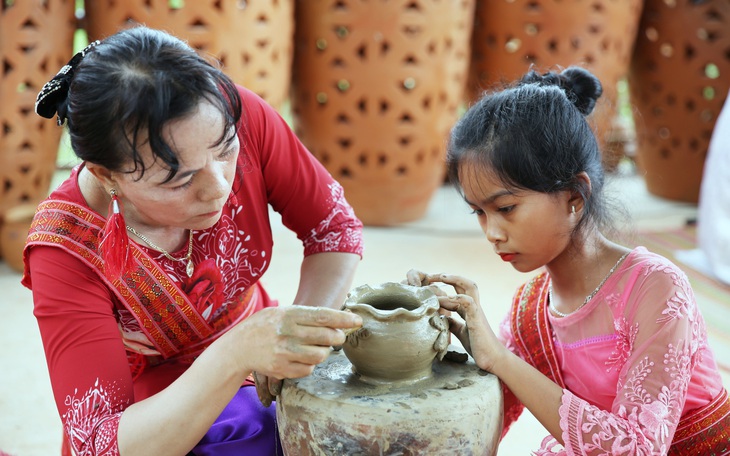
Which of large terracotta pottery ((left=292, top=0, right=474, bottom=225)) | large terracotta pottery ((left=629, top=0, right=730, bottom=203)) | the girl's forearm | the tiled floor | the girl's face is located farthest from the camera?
large terracotta pottery ((left=629, top=0, right=730, bottom=203))

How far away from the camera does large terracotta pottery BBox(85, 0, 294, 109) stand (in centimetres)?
414

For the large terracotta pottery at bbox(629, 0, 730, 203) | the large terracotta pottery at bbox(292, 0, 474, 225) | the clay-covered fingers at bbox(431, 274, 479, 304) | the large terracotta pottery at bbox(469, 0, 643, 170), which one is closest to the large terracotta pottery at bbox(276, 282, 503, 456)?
the clay-covered fingers at bbox(431, 274, 479, 304)

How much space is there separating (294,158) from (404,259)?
225 cm

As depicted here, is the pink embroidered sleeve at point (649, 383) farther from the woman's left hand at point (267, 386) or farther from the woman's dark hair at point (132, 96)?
the woman's dark hair at point (132, 96)

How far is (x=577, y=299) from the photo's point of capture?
2.06 m

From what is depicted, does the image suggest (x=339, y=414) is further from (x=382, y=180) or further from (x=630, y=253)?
(x=382, y=180)

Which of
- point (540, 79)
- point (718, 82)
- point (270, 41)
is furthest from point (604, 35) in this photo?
point (540, 79)

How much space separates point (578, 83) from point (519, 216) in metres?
0.43

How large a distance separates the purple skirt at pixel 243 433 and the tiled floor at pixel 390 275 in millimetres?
986

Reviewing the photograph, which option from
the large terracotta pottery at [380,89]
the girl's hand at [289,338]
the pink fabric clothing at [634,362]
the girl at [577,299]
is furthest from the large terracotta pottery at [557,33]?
→ the girl's hand at [289,338]

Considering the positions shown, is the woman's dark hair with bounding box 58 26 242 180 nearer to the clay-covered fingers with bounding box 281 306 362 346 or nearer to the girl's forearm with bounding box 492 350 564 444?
the clay-covered fingers with bounding box 281 306 362 346

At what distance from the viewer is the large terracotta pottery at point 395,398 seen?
1614mm

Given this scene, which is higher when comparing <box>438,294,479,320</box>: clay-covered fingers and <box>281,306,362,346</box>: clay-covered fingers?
<box>281,306,362,346</box>: clay-covered fingers

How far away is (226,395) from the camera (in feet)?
5.61
